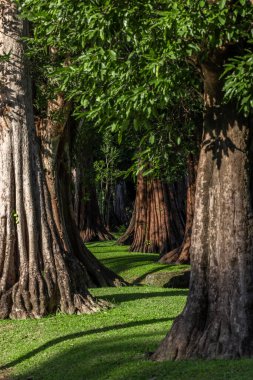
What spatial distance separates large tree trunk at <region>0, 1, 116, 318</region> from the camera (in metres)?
15.8

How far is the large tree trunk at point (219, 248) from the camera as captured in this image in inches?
413

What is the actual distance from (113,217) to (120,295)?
3293 cm

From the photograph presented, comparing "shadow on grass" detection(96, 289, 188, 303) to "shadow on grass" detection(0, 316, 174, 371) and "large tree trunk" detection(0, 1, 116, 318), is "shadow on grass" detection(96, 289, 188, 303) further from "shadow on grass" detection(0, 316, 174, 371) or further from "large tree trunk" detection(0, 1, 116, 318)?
"shadow on grass" detection(0, 316, 174, 371)

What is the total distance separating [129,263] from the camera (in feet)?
87.3

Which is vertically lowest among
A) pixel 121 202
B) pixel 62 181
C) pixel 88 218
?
pixel 62 181

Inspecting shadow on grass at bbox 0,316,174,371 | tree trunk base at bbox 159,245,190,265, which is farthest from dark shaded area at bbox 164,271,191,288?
shadow on grass at bbox 0,316,174,371

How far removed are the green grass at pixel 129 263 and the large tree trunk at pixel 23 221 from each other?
6.42m

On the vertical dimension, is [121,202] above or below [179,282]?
above

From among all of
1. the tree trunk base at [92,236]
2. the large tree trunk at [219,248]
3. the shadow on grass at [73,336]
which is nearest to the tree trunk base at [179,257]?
the shadow on grass at [73,336]

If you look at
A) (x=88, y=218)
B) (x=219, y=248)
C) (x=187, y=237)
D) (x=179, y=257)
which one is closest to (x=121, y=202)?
(x=88, y=218)

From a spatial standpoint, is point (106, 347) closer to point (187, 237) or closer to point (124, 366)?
point (124, 366)

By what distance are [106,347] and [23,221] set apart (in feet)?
15.1

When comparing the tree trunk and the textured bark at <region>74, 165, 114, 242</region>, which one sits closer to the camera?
the tree trunk

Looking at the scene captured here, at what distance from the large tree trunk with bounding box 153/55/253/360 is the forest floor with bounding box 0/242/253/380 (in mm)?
437
